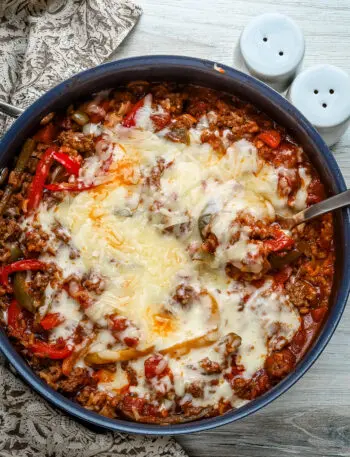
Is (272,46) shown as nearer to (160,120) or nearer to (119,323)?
(160,120)

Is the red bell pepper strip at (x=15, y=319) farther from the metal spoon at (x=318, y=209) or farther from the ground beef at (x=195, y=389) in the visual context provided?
the metal spoon at (x=318, y=209)

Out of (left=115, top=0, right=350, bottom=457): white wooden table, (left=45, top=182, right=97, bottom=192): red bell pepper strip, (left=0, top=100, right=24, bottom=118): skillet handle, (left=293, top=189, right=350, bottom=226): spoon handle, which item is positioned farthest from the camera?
(left=115, top=0, right=350, bottom=457): white wooden table

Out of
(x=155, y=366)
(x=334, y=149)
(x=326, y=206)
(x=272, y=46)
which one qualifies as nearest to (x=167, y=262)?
(x=155, y=366)

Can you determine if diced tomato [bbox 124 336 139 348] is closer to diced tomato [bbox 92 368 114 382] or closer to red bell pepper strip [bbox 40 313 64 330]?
diced tomato [bbox 92 368 114 382]

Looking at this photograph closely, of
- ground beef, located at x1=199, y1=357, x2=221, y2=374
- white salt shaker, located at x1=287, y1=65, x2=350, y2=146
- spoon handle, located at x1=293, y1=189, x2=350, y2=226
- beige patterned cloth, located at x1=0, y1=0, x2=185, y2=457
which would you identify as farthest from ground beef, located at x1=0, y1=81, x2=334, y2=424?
beige patterned cloth, located at x1=0, y1=0, x2=185, y2=457

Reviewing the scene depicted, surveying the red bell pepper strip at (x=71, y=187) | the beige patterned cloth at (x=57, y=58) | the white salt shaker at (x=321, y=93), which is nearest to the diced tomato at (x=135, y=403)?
the beige patterned cloth at (x=57, y=58)

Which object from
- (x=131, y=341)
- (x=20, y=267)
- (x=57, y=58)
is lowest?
(x=131, y=341)

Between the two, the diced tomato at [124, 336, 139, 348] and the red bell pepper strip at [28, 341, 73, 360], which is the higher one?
the diced tomato at [124, 336, 139, 348]

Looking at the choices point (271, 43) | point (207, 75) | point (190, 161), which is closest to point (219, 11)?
point (271, 43)
